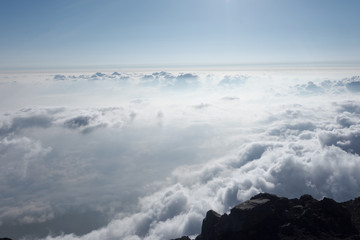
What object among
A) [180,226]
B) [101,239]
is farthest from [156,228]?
[101,239]

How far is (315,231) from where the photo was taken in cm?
3422

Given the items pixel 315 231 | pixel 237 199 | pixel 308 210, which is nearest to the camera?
pixel 315 231

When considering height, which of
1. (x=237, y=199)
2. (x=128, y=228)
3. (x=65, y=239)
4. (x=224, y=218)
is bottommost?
(x=65, y=239)

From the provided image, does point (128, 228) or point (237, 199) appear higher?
point (237, 199)

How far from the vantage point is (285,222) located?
1435 inches

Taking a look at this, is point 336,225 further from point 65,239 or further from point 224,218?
point 65,239

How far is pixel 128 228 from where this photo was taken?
196 metres

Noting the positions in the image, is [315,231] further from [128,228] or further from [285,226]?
[128,228]

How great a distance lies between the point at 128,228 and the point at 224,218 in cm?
18495

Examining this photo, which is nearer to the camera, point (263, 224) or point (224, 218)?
point (263, 224)

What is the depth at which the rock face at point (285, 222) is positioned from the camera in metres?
34.2

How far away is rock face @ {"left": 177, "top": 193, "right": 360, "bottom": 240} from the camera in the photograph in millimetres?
34188

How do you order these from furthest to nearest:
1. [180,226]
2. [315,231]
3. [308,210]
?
[180,226], [308,210], [315,231]

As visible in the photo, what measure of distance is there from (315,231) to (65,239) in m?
229
